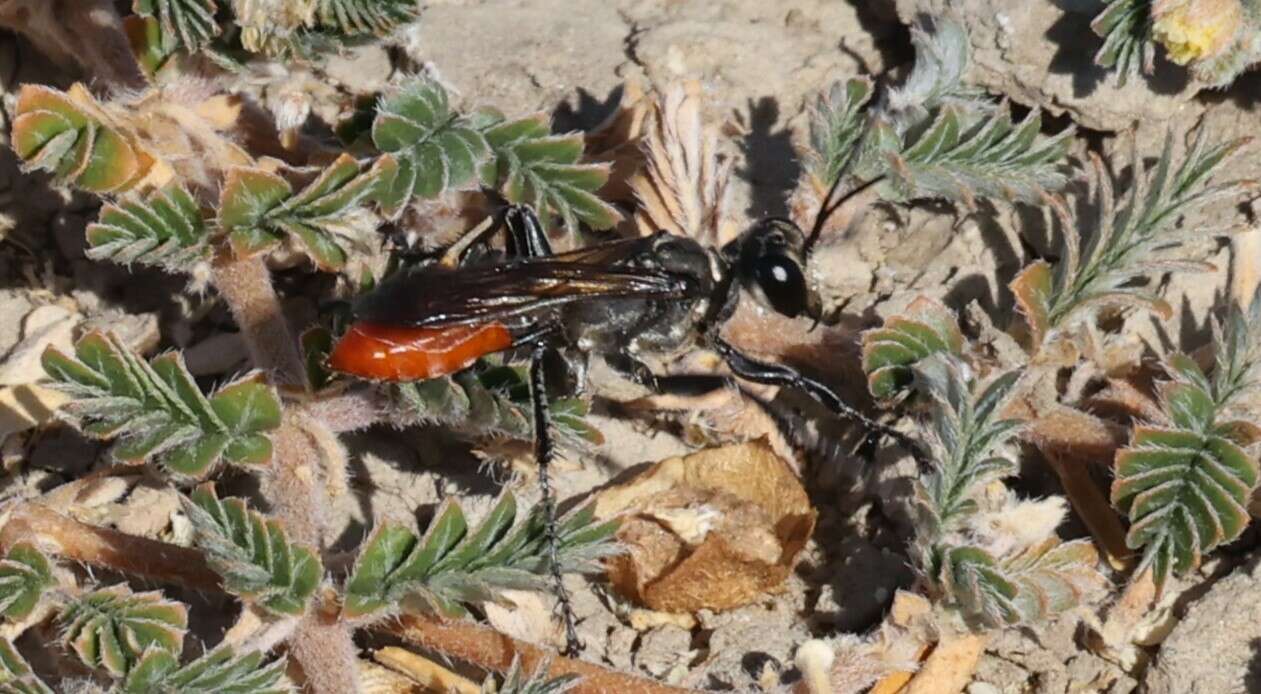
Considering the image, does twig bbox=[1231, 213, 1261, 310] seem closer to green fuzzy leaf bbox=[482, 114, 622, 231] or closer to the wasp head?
Result: the wasp head

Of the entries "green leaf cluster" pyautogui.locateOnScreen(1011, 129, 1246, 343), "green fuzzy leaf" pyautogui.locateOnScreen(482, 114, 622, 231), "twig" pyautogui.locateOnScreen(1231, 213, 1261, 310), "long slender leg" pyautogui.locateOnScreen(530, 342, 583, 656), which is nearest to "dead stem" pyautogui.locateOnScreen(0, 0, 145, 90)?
"green fuzzy leaf" pyautogui.locateOnScreen(482, 114, 622, 231)

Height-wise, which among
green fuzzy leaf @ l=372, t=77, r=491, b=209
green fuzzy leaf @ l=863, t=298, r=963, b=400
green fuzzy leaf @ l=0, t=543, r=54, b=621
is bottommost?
green fuzzy leaf @ l=0, t=543, r=54, b=621

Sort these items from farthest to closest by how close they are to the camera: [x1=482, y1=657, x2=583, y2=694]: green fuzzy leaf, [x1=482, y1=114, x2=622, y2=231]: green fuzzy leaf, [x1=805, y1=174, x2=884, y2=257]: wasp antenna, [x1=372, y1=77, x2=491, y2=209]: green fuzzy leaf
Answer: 1. [x1=805, y1=174, x2=884, y2=257]: wasp antenna
2. [x1=482, y1=114, x2=622, y2=231]: green fuzzy leaf
3. [x1=372, y1=77, x2=491, y2=209]: green fuzzy leaf
4. [x1=482, y1=657, x2=583, y2=694]: green fuzzy leaf

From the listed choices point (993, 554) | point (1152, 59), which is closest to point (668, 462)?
point (993, 554)

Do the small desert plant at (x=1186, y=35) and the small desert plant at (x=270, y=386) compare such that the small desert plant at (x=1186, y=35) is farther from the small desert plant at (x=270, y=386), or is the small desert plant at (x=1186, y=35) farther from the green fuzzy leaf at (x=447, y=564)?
the green fuzzy leaf at (x=447, y=564)

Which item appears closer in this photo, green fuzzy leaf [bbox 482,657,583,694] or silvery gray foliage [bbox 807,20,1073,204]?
green fuzzy leaf [bbox 482,657,583,694]

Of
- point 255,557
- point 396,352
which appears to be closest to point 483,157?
point 396,352
